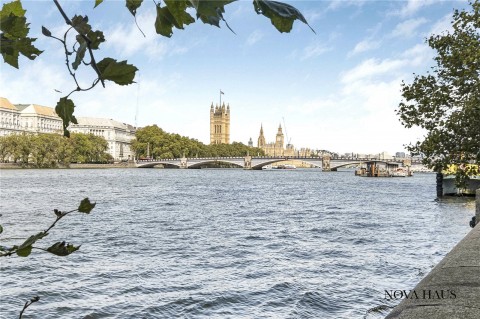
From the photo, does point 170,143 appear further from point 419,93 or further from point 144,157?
point 419,93

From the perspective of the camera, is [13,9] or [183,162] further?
[183,162]

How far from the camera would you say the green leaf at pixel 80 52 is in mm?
1128

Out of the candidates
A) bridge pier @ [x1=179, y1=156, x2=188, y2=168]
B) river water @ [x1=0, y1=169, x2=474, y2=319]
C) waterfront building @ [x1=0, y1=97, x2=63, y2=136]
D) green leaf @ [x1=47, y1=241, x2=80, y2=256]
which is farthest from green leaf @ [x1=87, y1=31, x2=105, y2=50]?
waterfront building @ [x1=0, y1=97, x2=63, y2=136]

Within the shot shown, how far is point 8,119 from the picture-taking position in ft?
516

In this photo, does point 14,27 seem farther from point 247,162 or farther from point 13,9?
point 247,162

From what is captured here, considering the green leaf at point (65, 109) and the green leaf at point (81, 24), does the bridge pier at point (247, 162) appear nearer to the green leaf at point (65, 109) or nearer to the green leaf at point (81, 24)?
the green leaf at point (65, 109)

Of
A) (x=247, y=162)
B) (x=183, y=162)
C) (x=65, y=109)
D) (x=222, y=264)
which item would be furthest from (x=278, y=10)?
(x=183, y=162)

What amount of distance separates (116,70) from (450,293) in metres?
3.87

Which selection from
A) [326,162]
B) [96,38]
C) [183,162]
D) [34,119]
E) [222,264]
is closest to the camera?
[96,38]

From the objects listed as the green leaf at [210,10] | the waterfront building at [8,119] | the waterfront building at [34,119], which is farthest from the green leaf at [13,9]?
the waterfront building at [34,119]

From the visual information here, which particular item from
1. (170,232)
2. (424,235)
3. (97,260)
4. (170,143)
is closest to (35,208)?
(170,232)

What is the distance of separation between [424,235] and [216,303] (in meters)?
14.3

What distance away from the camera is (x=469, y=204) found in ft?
133

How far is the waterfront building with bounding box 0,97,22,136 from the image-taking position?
500 feet
